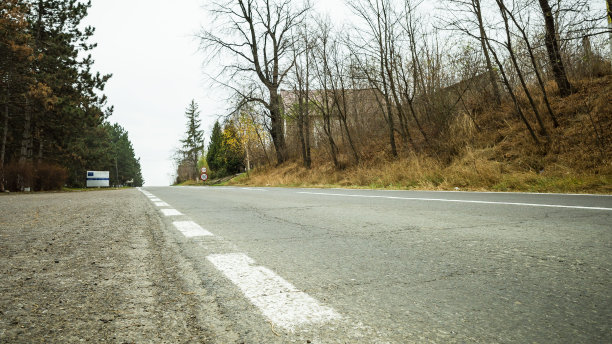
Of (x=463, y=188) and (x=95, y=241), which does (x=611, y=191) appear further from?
(x=95, y=241)

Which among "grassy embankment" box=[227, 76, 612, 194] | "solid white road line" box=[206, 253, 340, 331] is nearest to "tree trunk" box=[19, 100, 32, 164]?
"grassy embankment" box=[227, 76, 612, 194]

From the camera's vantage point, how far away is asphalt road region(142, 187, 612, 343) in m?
1.20

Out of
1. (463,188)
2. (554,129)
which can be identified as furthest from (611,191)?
(554,129)

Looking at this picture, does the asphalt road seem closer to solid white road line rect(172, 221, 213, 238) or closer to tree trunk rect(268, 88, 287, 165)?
solid white road line rect(172, 221, 213, 238)

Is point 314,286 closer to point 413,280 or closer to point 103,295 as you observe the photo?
point 413,280

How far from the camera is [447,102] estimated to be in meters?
15.4

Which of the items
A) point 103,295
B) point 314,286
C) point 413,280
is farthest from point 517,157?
point 103,295

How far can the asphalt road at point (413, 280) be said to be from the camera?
1203mm

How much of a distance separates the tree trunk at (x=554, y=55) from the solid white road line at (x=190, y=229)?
12.0 metres

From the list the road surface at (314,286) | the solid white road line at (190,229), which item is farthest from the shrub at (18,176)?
the solid white road line at (190,229)

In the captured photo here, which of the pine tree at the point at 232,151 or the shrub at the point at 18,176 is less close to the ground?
the pine tree at the point at 232,151

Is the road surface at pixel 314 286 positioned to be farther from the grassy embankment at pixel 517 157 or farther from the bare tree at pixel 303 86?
the bare tree at pixel 303 86

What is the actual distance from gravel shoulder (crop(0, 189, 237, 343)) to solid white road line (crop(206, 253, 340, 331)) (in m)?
0.17

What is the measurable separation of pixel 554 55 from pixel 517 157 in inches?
148
